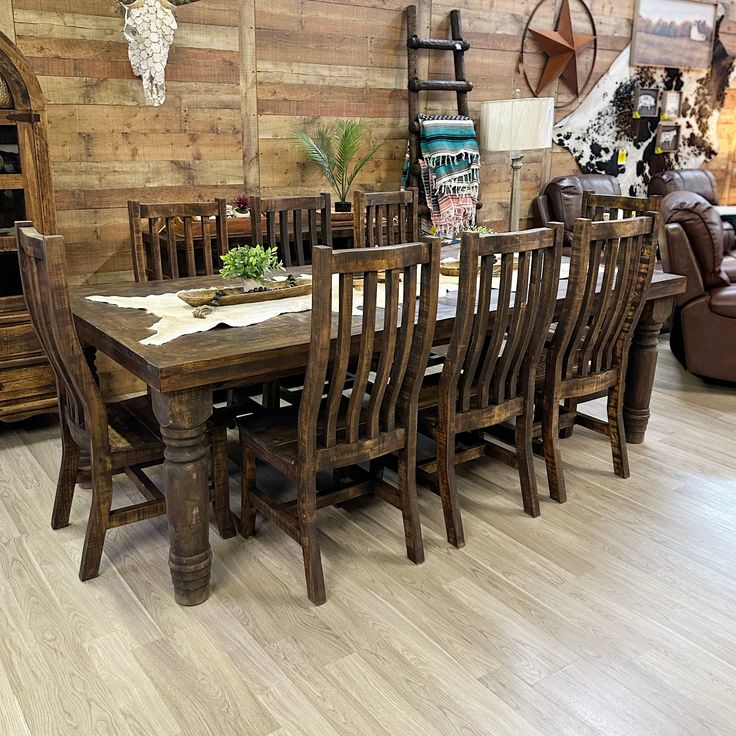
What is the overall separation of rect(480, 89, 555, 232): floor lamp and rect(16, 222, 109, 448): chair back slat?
127 inches

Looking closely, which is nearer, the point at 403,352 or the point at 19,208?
the point at 403,352

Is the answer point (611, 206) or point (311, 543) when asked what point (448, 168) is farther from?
point (311, 543)

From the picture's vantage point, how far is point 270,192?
4.39 meters

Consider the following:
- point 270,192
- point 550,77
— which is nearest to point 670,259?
point 550,77

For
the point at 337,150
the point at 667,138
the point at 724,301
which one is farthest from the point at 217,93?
the point at 667,138

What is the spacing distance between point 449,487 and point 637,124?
14.9ft

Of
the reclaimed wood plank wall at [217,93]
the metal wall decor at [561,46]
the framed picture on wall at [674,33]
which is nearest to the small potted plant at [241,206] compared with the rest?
the reclaimed wood plank wall at [217,93]

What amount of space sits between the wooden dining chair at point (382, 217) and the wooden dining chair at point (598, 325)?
1.13 meters

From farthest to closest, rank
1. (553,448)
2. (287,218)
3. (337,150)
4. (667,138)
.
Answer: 1. (667,138)
2. (337,150)
3. (287,218)
4. (553,448)

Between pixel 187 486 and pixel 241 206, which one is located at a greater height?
pixel 241 206

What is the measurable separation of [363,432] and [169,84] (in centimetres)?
249

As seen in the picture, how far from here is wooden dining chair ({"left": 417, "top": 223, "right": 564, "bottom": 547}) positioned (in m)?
2.31

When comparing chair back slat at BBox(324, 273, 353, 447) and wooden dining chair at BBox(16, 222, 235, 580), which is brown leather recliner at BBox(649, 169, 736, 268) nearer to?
chair back slat at BBox(324, 273, 353, 447)

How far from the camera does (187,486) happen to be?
2137mm
